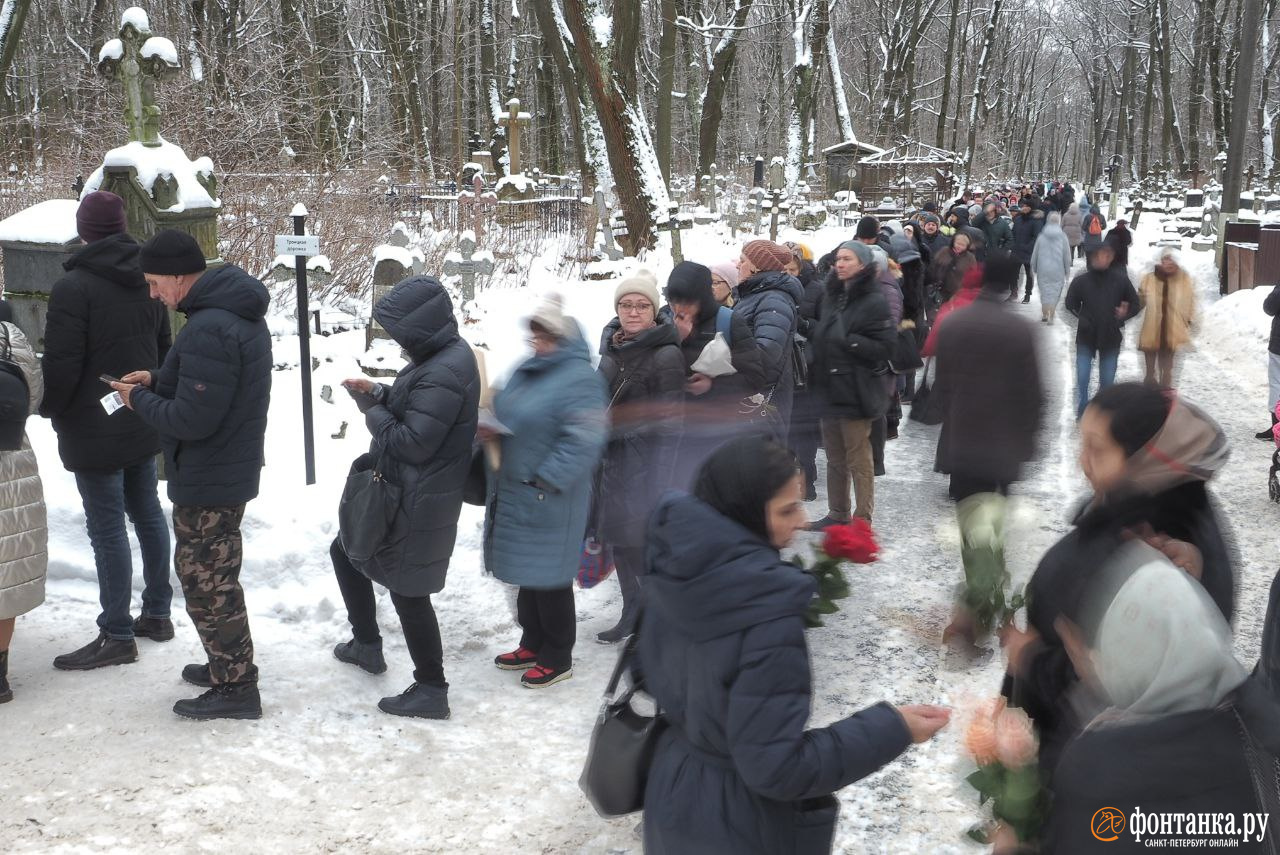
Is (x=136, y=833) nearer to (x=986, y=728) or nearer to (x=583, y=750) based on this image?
(x=583, y=750)

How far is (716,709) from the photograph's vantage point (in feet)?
7.59

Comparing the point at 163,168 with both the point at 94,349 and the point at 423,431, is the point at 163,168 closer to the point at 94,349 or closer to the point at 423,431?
the point at 94,349

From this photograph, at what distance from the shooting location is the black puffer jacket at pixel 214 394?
4246 millimetres

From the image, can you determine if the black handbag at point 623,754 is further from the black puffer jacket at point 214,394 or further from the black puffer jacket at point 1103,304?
the black puffer jacket at point 1103,304

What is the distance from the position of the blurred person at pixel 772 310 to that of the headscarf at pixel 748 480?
3.69 meters

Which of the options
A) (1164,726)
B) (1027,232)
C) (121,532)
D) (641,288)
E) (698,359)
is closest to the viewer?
(1164,726)

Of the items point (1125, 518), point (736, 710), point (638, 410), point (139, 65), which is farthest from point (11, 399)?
point (1125, 518)

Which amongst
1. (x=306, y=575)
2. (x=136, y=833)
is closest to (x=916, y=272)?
(x=306, y=575)

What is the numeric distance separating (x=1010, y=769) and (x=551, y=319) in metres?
2.77

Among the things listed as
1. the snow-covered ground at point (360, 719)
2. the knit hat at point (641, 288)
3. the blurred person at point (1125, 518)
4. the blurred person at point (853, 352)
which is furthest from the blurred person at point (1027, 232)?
the blurred person at point (1125, 518)

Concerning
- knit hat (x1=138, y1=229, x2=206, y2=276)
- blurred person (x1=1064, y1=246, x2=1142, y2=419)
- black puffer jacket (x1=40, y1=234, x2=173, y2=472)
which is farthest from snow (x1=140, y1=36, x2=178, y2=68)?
blurred person (x1=1064, y1=246, x2=1142, y2=419)

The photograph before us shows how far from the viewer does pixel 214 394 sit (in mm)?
4250

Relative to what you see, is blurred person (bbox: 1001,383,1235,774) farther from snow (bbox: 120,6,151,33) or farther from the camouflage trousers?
snow (bbox: 120,6,151,33)

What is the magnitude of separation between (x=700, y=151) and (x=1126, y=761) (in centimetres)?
2770
